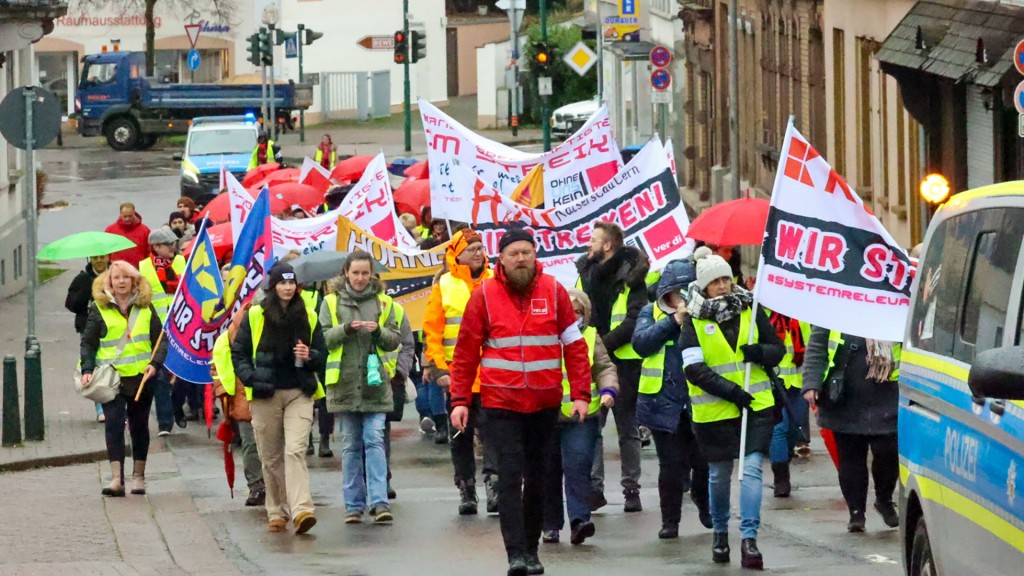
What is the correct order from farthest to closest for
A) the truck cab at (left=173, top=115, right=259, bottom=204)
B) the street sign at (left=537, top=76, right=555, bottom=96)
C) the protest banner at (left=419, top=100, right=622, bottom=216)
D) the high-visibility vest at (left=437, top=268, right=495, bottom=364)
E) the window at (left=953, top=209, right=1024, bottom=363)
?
the truck cab at (left=173, top=115, right=259, bottom=204) → the street sign at (left=537, top=76, right=555, bottom=96) → the protest banner at (left=419, top=100, right=622, bottom=216) → the high-visibility vest at (left=437, top=268, right=495, bottom=364) → the window at (left=953, top=209, right=1024, bottom=363)

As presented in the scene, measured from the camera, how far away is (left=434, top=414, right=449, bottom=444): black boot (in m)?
15.5

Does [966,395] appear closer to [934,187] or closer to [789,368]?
[789,368]

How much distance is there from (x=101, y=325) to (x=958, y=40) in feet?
30.4

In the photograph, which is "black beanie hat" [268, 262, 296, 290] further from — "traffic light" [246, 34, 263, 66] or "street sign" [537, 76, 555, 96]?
"traffic light" [246, 34, 263, 66]

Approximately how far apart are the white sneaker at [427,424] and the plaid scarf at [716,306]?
618 centimetres

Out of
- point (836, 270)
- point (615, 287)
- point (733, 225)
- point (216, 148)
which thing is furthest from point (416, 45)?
point (836, 270)

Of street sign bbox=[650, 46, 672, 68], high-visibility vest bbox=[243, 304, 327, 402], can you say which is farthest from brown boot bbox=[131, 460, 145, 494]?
street sign bbox=[650, 46, 672, 68]

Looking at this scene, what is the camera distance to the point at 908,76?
21.0m

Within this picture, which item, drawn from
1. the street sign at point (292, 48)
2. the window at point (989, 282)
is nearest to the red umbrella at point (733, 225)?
the window at point (989, 282)

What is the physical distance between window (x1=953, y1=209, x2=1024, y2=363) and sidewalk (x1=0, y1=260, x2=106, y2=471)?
9.37 metres

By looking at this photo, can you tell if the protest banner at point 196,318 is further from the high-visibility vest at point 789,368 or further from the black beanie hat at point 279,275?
the high-visibility vest at point 789,368

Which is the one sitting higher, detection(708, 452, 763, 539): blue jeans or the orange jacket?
the orange jacket

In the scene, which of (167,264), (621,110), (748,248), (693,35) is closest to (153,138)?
(621,110)

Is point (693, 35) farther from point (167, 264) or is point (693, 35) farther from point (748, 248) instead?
point (167, 264)
